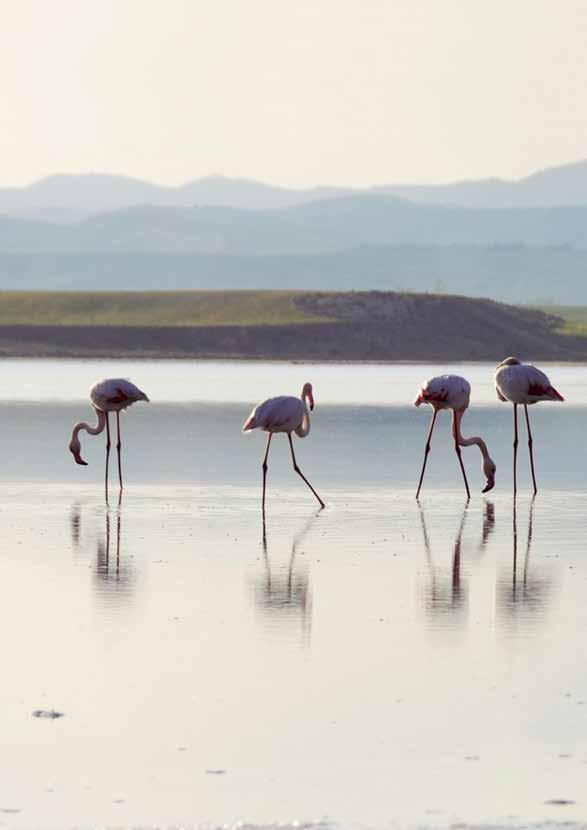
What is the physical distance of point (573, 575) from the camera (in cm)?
1454

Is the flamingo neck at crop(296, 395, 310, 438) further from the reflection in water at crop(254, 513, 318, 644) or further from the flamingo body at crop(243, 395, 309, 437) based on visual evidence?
the reflection in water at crop(254, 513, 318, 644)

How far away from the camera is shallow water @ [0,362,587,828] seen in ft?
26.5

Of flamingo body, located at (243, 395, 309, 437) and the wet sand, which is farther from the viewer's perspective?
flamingo body, located at (243, 395, 309, 437)

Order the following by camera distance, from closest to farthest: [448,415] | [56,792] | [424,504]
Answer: [56,792], [424,504], [448,415]

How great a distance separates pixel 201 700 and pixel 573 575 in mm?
5423

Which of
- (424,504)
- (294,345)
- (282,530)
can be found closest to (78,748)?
(282,530)

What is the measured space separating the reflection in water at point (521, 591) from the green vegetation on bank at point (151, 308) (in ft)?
280

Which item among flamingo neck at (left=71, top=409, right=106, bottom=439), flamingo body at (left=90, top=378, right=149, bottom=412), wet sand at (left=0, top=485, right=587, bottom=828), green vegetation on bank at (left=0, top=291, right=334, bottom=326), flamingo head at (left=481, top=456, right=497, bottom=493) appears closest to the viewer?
wet sand at (left=0, top=485, right=587, bottom=828)

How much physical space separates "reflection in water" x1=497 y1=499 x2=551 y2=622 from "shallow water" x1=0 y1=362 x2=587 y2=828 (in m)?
0.03

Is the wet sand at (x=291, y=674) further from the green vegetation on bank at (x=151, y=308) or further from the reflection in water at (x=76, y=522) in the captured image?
the green vegetation on bank at (x=151, y=308)

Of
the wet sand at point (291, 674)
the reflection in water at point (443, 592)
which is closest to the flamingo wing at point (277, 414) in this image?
the wet sand at point (291, 674)

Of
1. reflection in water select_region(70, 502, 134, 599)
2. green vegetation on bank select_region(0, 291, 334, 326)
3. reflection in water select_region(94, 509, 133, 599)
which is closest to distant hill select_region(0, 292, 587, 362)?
green vegetation on bank select_region(0, 291, 334, 326)

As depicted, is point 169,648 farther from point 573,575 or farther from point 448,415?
point 448,415

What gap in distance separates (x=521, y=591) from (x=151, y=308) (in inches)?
4081
